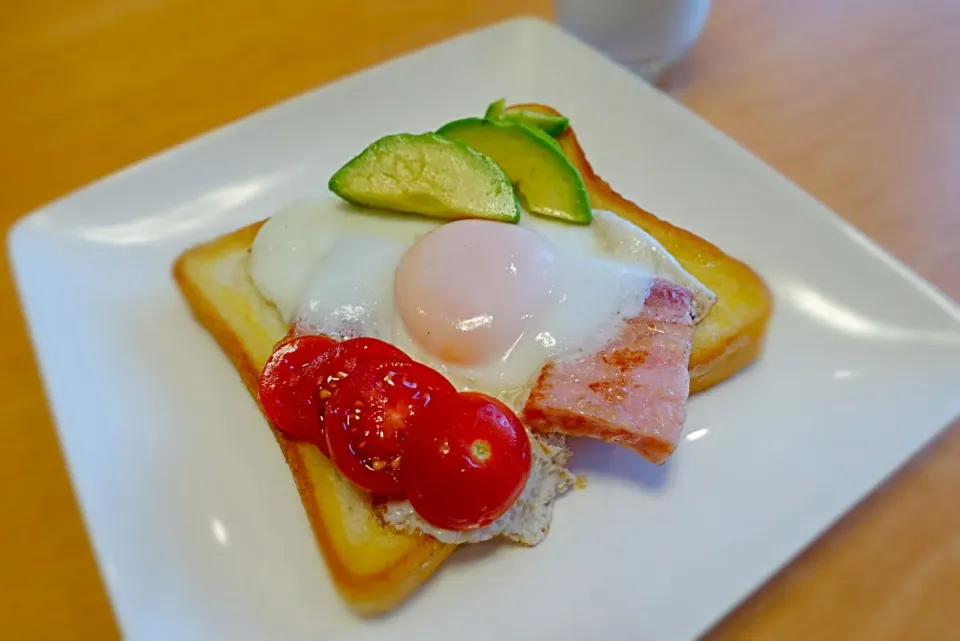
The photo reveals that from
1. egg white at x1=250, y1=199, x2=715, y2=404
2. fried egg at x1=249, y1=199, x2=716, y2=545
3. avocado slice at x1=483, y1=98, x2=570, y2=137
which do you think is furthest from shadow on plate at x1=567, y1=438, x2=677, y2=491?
avocado slice at x1=483, y1=98, x2=570, y2=137

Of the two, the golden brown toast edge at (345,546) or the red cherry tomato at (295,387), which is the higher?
the red cherry tomato at (295,387)

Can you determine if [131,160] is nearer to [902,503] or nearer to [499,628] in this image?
[499,628]

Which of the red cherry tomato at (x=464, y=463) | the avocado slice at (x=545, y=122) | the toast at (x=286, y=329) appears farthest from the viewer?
the avocado slice at (x=545, y=122)

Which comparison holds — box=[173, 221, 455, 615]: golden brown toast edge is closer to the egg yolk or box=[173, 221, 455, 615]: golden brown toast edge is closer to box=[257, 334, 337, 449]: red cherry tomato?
box=[257, 334, 337, 449]: red cherry tomato

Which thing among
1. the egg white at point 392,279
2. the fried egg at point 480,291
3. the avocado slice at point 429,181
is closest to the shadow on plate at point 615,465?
the fried egg at point 480,291

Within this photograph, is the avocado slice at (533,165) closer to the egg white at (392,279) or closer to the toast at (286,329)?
the egg white at (392,279)
